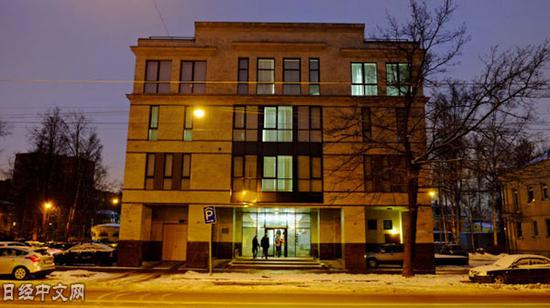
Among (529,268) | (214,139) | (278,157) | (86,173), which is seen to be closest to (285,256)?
(278,157)

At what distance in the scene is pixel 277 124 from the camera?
27.9 meters

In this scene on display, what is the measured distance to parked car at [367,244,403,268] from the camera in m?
26.7

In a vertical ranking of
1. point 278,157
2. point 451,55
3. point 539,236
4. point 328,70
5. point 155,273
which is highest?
point 328,70

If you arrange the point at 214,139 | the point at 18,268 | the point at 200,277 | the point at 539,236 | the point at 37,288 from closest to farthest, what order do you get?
the point at 37,288 < the point at 18,268 < the point at 200,277 < the point at 214,139 < the point at 539,236

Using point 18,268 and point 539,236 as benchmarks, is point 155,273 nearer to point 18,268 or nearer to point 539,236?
point 18,268

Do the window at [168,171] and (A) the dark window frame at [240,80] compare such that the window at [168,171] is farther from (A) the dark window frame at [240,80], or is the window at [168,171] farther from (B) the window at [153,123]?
(A) the dark window frame at [240,80]

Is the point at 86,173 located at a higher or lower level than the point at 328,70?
lower

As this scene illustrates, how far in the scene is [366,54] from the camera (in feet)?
93.0

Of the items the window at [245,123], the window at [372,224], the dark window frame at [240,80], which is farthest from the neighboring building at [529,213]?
the dark window frame at [240,80]

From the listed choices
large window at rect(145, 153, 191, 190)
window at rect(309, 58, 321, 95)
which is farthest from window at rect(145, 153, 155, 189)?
window at rect(309, 58, 321, 95)

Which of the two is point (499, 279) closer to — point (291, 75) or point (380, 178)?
point (380, 178)

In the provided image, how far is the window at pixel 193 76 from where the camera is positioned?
28234 mm

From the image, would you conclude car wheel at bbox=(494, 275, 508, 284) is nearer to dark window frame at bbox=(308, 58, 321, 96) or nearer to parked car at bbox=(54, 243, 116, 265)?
dark window frame at bbox=(308, 58, 321, 96)

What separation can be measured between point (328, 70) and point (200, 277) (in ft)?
53.1
